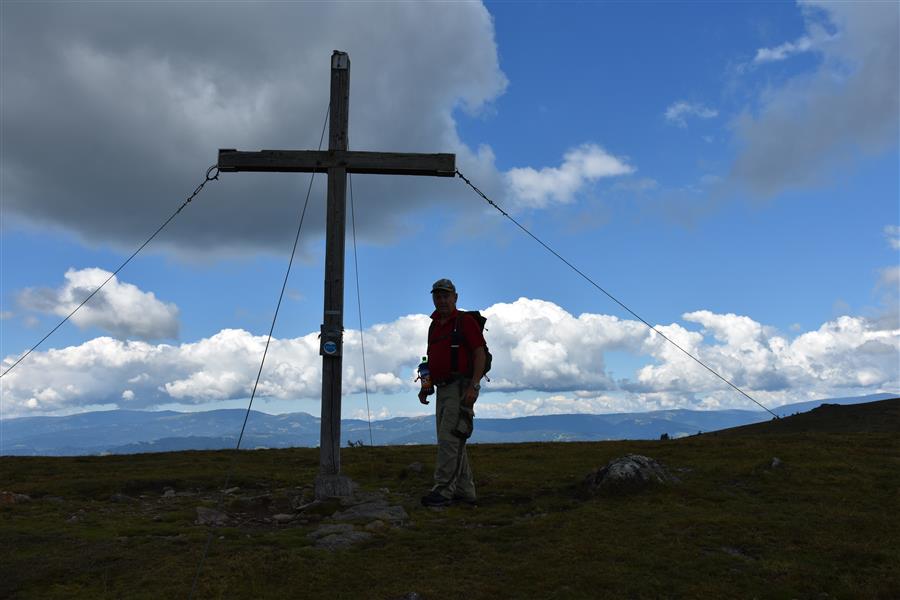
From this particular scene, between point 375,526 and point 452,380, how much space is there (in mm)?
2652

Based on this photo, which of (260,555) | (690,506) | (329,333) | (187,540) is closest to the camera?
(260,555)

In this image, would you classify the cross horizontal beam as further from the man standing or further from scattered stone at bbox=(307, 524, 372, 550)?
scattered stone at bbox=(307, 524, 372, 550)

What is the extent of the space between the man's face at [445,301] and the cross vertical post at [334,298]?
83.4 inches

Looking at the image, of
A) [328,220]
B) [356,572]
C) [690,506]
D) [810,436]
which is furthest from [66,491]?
[810,436]

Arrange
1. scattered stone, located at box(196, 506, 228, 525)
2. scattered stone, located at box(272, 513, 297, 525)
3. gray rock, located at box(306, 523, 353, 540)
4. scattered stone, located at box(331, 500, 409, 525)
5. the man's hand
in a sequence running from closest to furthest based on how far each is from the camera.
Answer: gray rock, located at box(306, 523, 353, 540)
scattered stone, located at box(331, 500, 409, 525)
scattered stone, located at box(196, 506, 228, 525)
scattered stone, located at box(272, 513, 297, 525)
the man's hand

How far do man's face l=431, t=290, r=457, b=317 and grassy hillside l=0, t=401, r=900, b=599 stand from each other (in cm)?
313

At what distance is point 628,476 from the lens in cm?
970

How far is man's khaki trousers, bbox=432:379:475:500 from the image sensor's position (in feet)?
31.1

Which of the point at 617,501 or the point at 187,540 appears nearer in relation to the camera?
the point at 187,540

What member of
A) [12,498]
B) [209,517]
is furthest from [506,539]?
[12,498]

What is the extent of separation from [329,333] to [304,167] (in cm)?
324

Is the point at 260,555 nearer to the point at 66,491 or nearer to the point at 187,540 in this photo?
the point at 187,540

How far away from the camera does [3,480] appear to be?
1440cm

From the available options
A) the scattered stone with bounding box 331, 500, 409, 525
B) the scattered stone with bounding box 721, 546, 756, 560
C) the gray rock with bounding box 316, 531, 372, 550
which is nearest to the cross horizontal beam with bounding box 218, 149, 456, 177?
Answer: the scattered stone with bounding box 331, 500, 409, 525
